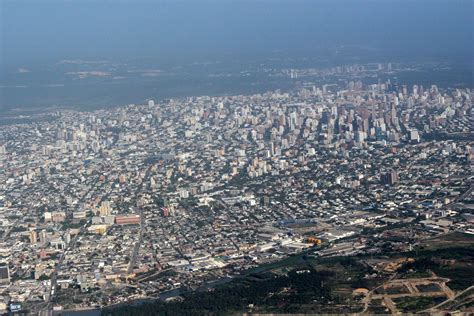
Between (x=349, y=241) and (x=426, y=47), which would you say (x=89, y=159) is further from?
(x=426, y=47)

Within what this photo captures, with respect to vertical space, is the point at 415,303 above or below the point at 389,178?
above

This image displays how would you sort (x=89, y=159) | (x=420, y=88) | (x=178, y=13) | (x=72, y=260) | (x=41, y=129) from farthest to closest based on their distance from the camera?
(x=178, y=13)
(x=420, y=88)
(x=41, y=129)
(x=89, y=159)
(x=72, y=260)

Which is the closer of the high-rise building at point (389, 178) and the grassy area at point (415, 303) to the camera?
the grassy area at point (415, 303)

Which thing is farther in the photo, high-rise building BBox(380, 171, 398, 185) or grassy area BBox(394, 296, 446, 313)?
high-rise building BBox(380, 171, 398, 185)

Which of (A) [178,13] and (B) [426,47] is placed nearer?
(B) [426,47]

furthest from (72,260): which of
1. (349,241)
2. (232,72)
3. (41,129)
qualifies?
(232,72)

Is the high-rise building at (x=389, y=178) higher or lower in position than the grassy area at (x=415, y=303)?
lower

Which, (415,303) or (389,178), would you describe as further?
(389,178)

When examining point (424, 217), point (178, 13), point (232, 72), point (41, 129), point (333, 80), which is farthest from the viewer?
point (178, 13)

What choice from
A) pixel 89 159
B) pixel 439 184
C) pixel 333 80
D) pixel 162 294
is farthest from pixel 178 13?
pixel 162 294

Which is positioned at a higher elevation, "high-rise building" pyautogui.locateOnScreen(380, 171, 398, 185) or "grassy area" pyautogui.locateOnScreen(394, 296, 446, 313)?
"grassy area" pyautogui.locateOnScreen(394, 296, 446, 313)
